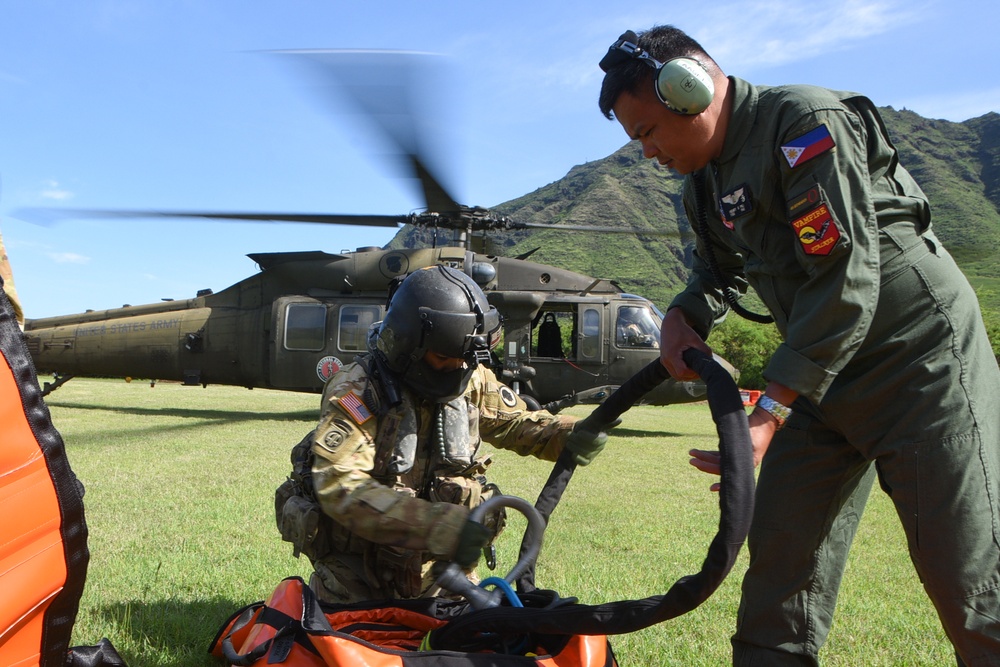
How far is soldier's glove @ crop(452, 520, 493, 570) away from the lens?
2.05 m

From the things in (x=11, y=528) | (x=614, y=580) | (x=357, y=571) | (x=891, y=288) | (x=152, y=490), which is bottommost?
(x=152, y=490)

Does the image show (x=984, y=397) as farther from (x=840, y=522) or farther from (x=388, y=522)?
(x=388, y=522)

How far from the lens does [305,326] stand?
38.6 ft

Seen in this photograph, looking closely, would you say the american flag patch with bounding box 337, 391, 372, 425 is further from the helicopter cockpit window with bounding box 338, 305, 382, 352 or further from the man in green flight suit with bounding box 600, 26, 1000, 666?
the helicopter cockpit window with bounding box 338, 305, 382, 352

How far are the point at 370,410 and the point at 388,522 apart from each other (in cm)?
52

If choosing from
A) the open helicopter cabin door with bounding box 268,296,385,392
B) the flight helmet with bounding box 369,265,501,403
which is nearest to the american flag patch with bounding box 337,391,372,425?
the flight helmet with bounding box 369,265,501,403

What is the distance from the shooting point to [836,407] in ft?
6.96

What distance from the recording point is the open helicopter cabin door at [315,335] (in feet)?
38.5

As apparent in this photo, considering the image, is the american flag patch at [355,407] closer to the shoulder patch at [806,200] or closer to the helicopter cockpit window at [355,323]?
the shoulder patch at [806,200]

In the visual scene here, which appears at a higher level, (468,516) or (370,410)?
(370,410)

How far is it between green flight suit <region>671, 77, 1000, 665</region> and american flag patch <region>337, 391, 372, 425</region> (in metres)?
1.38

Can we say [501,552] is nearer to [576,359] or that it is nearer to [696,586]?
[696,586]

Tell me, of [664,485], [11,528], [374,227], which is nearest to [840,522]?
[11,528]

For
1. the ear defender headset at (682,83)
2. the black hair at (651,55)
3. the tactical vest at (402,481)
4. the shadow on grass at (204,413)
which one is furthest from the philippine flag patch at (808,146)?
the shadow on grass at (204,413)
